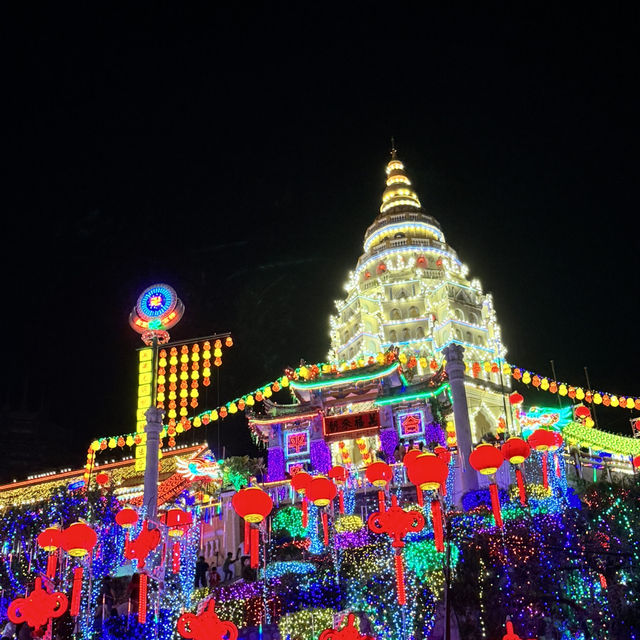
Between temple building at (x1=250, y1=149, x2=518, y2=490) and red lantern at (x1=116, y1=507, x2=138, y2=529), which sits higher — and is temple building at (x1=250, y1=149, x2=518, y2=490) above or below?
above

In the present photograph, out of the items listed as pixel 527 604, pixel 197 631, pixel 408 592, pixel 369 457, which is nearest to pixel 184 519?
pixel 197 631

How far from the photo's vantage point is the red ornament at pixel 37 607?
1205 centimetres

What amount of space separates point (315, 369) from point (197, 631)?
12671mm

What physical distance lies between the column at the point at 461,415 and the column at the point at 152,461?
785 cm

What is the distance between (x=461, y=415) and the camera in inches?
635

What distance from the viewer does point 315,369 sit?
75.3 feet

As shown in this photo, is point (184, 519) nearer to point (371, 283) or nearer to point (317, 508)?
point (317, 508)

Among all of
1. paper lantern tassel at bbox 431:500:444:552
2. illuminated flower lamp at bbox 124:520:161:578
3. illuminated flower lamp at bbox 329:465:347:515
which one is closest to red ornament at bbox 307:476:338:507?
paper lantern tassel at bbox 431:500:444:552

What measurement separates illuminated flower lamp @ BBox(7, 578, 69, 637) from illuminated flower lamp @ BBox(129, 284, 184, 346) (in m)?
9.39

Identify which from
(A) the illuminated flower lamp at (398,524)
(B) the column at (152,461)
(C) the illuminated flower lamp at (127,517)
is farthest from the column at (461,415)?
(B) the column at (152,461)

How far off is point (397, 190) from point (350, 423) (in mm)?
18284

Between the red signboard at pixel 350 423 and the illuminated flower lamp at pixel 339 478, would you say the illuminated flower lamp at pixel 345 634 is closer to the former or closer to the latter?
the illuminated flower lamp at pixel 339 478

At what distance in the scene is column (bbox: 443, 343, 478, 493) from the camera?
15.2m

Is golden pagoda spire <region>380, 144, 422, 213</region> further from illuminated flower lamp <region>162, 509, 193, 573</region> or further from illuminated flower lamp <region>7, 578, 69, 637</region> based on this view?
illuminated flower lamp <region>7, 578, 69, 637</region>
